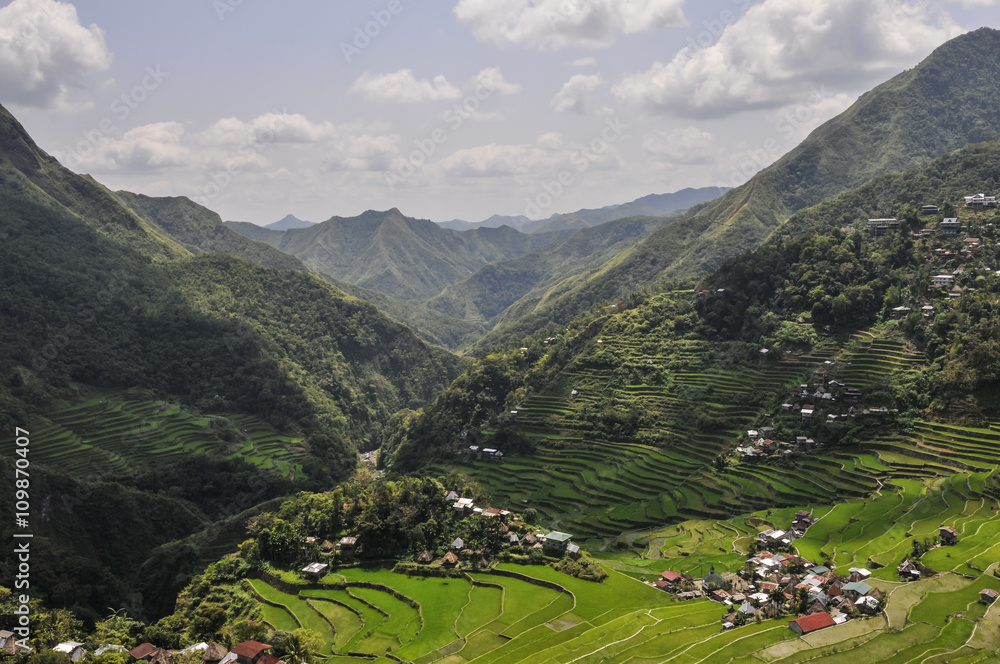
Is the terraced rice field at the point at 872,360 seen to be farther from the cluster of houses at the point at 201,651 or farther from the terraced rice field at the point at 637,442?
the cluster of houses at the point at 201,651

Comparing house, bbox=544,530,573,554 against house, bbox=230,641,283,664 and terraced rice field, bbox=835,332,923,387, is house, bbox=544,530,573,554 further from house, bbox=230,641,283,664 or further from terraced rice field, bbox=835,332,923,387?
terraced rice field, bbox=835,332,923,387

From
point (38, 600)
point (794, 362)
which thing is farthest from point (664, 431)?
point (38, 600)

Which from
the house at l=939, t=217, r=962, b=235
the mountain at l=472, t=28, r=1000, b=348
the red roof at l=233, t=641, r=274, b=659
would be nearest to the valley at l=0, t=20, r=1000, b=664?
the red roof at l=233, t=641, r=274, b=659

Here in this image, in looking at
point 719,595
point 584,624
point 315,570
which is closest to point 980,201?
point 719,595

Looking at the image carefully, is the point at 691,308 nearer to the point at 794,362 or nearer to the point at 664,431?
the point at 794,362

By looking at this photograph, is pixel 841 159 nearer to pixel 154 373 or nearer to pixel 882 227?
pixel 882 227

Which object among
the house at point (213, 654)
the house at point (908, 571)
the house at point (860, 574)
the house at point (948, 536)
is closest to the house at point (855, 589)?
the house at point (860, 574)
